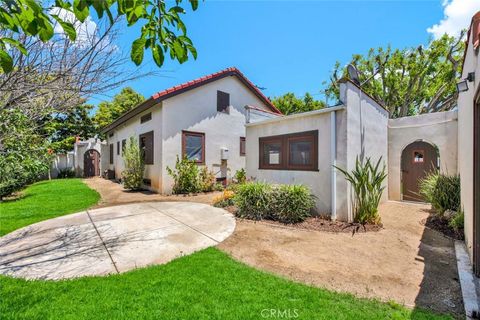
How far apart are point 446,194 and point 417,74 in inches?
565

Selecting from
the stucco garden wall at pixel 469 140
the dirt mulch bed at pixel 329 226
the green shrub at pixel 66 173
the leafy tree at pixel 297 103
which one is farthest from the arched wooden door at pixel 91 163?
the stucco garden wall at pixel 469 140

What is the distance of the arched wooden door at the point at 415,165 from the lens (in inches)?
334

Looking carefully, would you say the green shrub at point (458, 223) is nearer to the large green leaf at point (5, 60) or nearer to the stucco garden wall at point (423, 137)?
the stucco garden wall at point (423, 137)

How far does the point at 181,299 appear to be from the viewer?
2.56 m

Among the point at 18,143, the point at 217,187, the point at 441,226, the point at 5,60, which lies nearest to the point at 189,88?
the point at 217,187

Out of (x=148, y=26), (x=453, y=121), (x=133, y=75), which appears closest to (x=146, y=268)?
(x=133, y=75)

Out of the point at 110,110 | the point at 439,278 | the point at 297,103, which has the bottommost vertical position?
the point at 439,278

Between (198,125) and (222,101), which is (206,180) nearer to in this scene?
(198,125)

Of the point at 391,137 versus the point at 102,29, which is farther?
the point at 391,137

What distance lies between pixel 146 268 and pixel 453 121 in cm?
1024

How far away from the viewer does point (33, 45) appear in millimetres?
2812

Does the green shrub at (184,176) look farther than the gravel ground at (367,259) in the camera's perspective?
Yes

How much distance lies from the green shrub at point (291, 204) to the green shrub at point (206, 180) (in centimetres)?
494

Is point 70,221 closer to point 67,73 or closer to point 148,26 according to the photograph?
point 67,73
